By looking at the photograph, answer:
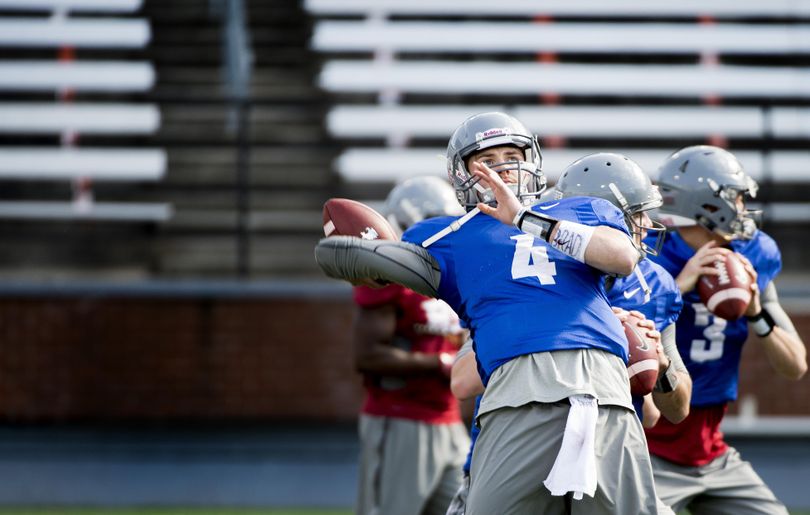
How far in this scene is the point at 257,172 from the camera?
980 cm

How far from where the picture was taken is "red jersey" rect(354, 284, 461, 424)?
17.5ft

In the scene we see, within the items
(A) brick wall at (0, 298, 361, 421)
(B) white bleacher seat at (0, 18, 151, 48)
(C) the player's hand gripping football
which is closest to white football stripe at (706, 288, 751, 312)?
(C) the player's hand gripping football

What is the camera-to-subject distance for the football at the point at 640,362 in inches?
139

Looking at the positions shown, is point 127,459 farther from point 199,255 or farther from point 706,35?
point 706,35

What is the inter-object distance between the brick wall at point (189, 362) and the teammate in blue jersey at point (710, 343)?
3946mm

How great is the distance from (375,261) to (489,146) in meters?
0.53

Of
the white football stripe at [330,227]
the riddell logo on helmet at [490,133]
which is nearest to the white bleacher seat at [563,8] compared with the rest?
the riddell logo on helmet at [490,133]

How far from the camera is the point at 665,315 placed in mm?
3908

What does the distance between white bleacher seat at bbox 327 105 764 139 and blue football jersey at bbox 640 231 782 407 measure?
5.17 meters

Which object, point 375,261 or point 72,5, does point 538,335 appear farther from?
point 72,5

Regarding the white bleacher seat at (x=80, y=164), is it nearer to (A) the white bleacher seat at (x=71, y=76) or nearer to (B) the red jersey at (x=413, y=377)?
(A) the white bleacher seat at (x=71, y=76)

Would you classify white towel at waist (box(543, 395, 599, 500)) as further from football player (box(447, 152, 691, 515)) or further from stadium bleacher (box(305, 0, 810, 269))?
stadium bleacher (box(305, 0, 810, 269))

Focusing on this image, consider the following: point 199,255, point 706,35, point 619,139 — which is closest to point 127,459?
point 199,255

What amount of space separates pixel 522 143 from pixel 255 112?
22.7 feet
